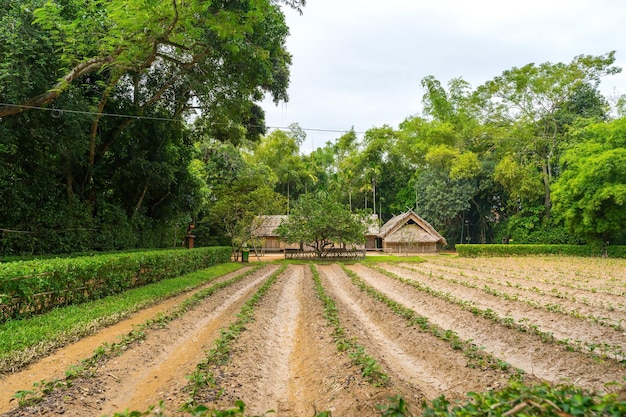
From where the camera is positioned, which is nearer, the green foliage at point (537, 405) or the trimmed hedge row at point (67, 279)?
the green foliage at point (537, 405)

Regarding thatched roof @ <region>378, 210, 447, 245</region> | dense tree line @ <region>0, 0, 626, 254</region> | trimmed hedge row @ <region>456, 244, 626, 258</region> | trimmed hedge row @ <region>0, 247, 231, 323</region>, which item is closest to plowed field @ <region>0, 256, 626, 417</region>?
Result: trimmed hedge row @ <region>0, 247, 231, 323</region>

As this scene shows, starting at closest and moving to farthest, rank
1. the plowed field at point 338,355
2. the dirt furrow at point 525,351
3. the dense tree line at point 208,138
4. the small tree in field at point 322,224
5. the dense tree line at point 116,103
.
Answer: the plowed field at point 338,355
the dirt furrow at point 525,351
the dense tree line at point 116,103
the dense tree line at point 208,138
the small tree in field at point 322,224

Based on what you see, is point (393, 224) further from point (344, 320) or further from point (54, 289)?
point (54, 289)

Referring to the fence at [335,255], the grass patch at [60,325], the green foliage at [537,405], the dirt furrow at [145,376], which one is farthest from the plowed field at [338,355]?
the fence at [335,255]

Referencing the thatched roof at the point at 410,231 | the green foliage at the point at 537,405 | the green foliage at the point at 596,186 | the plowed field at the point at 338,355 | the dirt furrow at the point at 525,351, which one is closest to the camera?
the green foliage at the point at 537,405

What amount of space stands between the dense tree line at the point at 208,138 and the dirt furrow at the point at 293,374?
6259 millimetres

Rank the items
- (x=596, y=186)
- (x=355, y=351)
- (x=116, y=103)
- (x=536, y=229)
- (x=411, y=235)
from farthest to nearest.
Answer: (x=411, y=235)
(x=536, y=229)
(x=596, y=186)
(x=116, y=103)
(x=355, y=351)

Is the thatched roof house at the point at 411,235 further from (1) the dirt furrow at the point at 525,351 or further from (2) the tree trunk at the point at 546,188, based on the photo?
(1) the dirt furrow at the point at 525,351

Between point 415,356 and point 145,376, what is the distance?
14.0 feet

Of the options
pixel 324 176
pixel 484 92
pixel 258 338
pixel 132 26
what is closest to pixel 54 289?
pixel 258 338

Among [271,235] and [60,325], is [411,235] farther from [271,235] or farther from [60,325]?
[60,325]

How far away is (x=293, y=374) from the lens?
18.5 feet

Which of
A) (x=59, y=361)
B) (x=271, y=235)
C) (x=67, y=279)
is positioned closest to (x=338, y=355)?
(x=59, y=361)

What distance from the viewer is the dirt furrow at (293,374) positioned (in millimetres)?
4184
